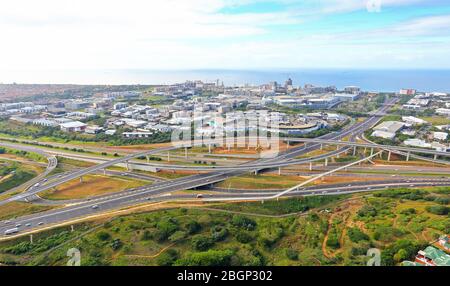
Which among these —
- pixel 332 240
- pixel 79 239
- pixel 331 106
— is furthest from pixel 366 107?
pixel 79 239

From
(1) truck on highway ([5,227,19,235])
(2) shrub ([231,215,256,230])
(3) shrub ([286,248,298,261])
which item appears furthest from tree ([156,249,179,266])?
(1) truck on highway ([5,227,19,235])

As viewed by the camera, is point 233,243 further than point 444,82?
No

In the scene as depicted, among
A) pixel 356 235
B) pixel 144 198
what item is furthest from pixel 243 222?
pixel 144 198

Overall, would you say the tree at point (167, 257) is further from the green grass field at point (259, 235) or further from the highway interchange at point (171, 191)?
the highway interchange at point (171, 191)

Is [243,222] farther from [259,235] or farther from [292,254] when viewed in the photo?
[292,254]

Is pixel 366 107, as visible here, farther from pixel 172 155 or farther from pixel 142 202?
pixel 142 202

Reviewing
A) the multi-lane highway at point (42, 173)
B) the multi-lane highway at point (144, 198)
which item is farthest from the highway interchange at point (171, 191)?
the multi-lane highway at point (42, 173)

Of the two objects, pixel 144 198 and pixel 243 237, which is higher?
pixel 243 237

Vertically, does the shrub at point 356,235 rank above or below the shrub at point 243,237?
above
